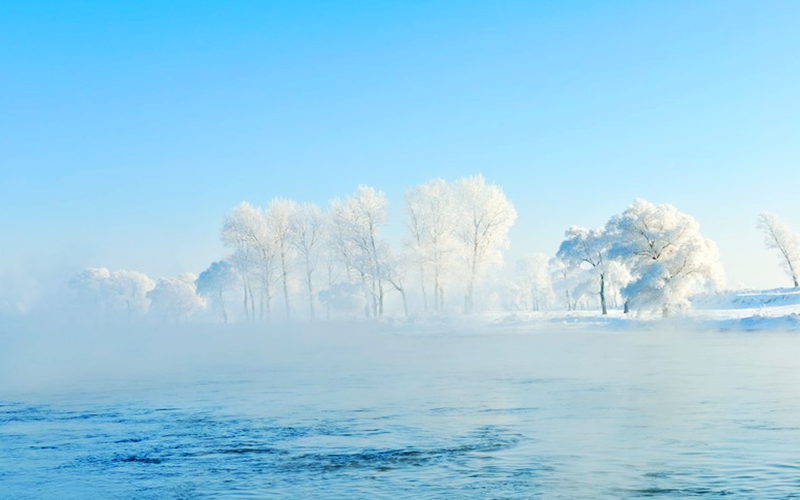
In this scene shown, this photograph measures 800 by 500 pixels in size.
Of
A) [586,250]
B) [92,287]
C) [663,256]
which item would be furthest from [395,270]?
[92,287]

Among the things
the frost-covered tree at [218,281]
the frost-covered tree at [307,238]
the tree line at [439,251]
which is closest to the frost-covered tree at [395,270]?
the tree line at [439,251]

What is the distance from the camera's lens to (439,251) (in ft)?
275

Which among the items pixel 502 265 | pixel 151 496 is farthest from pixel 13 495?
pixel 502 265

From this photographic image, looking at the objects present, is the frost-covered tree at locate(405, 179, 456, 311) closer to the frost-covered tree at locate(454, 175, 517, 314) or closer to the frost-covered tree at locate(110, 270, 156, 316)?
the frost-covered tree at locate(454, 175, 517, 314)

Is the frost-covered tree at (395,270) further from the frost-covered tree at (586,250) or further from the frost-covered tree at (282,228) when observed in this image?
the frost-covered tree at (586,250)

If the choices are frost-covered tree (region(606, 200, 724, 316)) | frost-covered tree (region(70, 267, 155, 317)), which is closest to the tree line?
frost-covered tree (region(606, 200, 724, 316))

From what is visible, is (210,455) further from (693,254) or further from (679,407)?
(693,254)

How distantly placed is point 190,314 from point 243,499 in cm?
15751

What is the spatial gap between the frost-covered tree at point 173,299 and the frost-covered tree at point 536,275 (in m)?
71.0

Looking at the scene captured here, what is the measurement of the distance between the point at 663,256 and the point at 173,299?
113 meters

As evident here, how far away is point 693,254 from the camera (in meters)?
64.6

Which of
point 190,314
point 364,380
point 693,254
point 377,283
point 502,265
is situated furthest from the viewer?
point 190,314

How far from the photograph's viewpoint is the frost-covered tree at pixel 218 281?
122312 mm

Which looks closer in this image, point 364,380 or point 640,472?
point 640,472
